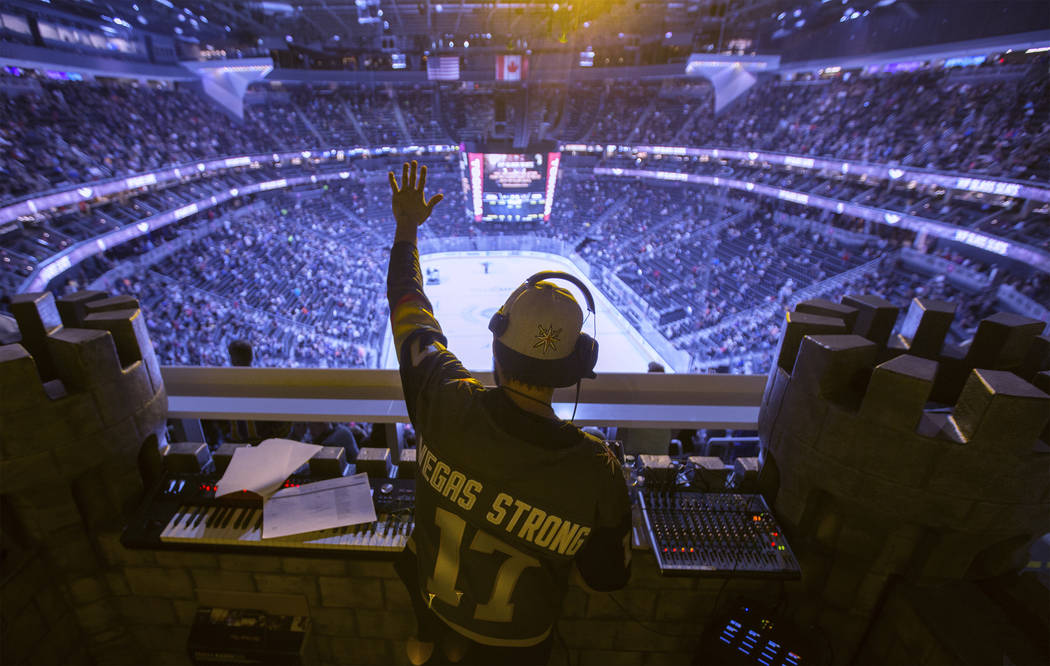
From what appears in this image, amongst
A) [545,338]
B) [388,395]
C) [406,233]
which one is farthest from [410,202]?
[388,395]

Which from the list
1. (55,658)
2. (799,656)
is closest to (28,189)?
(55,658)

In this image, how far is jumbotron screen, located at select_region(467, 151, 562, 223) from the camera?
17.0m

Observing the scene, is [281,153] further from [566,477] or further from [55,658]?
[566,477]

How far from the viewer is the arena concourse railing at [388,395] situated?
256 cm

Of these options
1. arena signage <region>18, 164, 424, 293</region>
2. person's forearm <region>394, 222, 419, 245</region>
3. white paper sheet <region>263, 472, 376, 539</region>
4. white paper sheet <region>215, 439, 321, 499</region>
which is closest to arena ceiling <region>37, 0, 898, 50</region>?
arena signage <region>18, 164, 424, 293</region>

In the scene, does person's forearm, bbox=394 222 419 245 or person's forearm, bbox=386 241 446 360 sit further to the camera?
person's forearm, bbox=394 222 419 245

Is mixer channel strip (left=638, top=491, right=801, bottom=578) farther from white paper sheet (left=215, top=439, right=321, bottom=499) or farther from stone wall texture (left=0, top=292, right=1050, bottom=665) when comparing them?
white paper sheet (left=215, top=439, right=321, bottom=499)

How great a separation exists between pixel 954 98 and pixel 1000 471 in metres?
19.5

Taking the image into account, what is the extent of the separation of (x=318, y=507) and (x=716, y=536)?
1806 mm

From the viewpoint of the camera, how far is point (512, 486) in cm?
116

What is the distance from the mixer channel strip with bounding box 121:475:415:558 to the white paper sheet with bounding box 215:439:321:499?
0.26 ft

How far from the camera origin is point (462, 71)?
25672 millimetres

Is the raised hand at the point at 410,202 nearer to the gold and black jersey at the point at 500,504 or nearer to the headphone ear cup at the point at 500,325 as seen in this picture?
the gold and black jersey at the point at 500,504

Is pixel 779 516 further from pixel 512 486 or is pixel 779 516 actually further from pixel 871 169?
pixel 871 169
